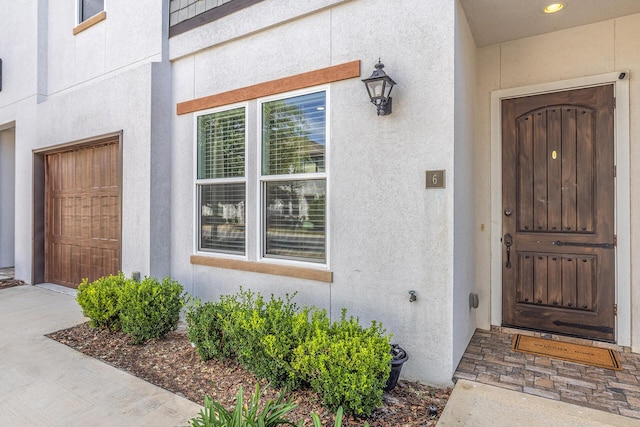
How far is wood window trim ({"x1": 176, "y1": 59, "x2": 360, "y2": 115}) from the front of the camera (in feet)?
11.7

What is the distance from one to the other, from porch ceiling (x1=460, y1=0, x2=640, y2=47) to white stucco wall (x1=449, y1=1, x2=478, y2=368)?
0.14 m

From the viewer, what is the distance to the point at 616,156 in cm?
356

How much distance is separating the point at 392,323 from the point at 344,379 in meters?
0.98

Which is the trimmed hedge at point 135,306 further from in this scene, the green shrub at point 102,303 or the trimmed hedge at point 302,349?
the trimmed hedge at point 302,349

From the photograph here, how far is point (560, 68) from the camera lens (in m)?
3.83

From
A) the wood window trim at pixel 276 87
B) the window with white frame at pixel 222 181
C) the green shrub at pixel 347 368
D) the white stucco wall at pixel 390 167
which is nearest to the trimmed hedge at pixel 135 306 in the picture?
the window with white frame at pixel 222 181

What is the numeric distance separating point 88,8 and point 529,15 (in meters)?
6.87

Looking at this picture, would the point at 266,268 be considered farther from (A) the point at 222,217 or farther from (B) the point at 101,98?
(B) the point at 101,98

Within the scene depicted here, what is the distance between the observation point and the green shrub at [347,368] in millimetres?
2459

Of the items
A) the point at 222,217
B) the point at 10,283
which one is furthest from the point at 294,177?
the point at 10,283

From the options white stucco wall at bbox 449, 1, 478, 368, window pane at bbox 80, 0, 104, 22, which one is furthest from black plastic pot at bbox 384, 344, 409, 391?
window pane at bbox 80, 0, 104, 22

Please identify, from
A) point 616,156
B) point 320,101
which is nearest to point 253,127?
point 320,101

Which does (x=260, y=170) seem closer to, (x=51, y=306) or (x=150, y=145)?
(x=150, y=145)

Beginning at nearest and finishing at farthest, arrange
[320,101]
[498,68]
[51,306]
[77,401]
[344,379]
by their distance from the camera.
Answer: [344,379], [77,401], [320,101], [498,68], [51,306]
